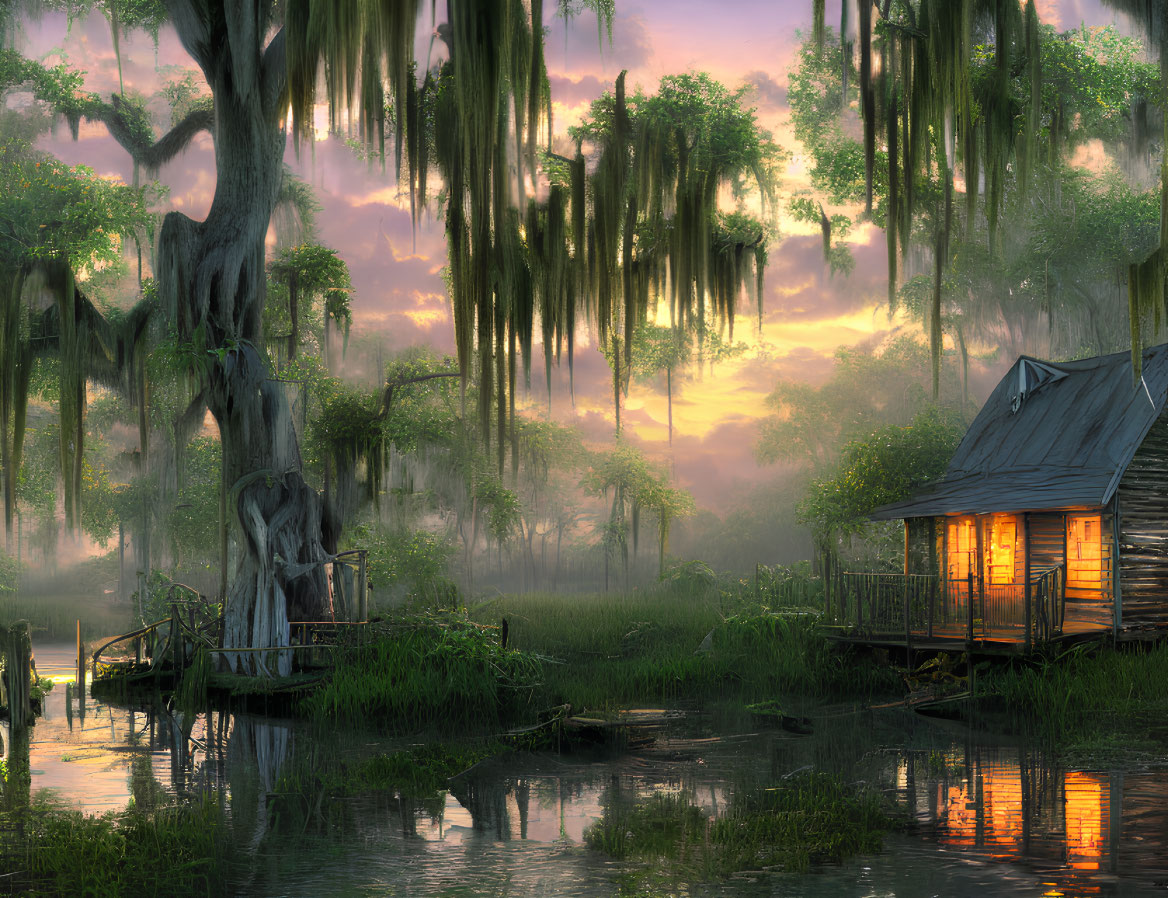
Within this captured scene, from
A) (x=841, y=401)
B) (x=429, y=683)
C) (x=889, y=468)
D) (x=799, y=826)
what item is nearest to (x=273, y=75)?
(x=429, y=683)

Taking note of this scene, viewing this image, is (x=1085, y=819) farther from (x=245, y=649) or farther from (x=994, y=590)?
(x=245, y=649)

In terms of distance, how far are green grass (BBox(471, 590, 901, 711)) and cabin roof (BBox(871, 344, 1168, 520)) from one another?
3.42m

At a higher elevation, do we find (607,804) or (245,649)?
(245,649)

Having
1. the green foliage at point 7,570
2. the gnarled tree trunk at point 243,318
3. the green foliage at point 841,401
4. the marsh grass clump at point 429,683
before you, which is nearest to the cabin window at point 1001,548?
the marsh grass clump at point 429,683

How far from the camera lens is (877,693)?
2055 centimetres

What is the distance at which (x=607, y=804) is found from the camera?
37.7 ft

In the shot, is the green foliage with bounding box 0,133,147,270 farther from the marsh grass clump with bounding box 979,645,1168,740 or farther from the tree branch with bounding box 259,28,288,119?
the marsh grass clump with bounding box 979,645,1168,740

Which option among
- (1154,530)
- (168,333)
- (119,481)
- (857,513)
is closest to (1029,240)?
(857,513)

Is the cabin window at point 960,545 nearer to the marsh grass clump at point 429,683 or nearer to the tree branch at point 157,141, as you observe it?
the marsh grass clump at point 429,683

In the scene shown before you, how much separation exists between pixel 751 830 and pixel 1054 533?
49.9 feet

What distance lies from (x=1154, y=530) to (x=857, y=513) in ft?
35.3

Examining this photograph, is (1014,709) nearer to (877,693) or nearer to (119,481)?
(877,693)

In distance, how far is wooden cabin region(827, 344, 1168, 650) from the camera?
65.4 ft

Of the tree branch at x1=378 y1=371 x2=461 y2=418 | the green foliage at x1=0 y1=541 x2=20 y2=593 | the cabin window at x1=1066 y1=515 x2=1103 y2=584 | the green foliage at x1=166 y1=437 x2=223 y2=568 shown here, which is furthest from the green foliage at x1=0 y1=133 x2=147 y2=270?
the green foliage at x1=0 y1=541 x2=20 y2=593
